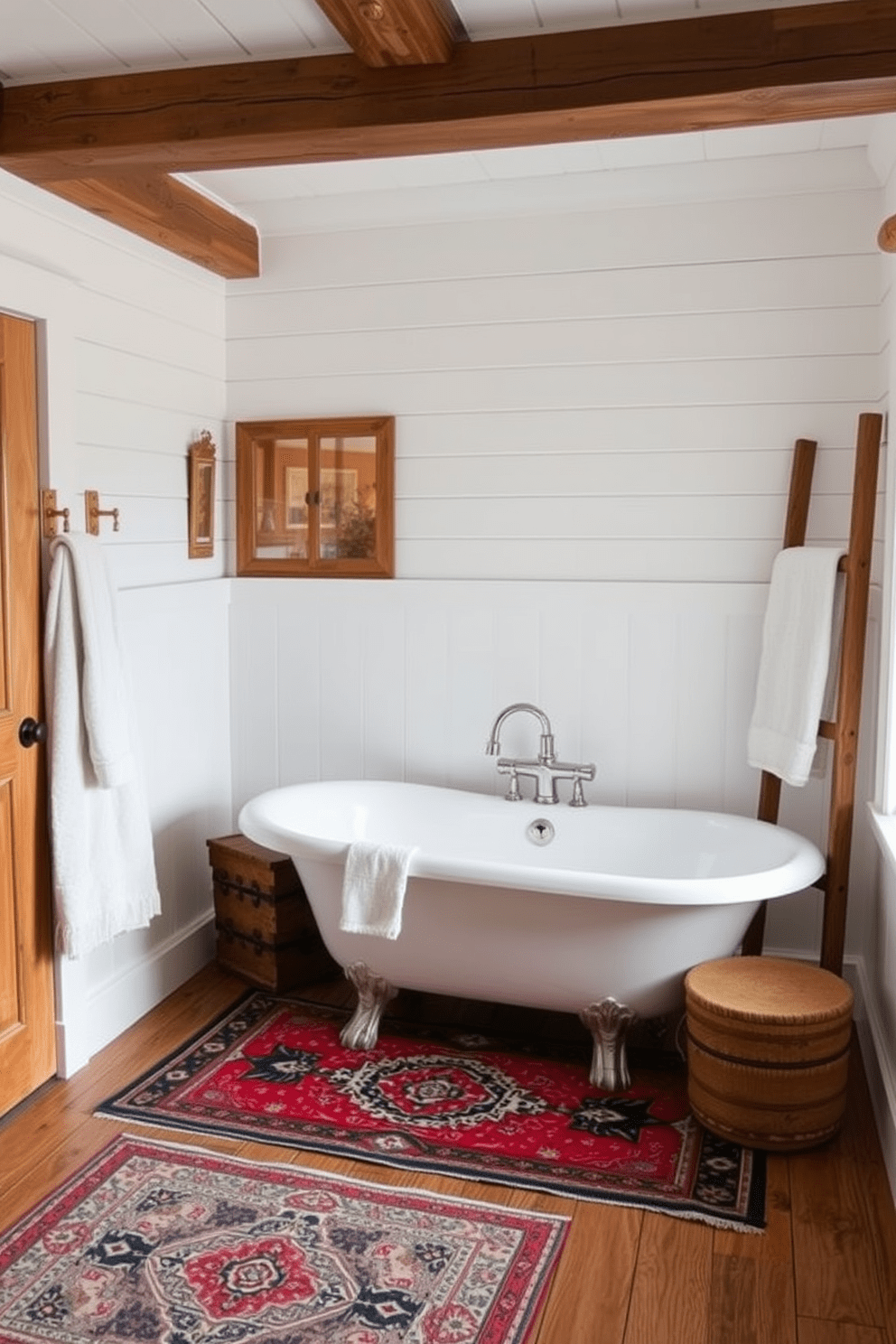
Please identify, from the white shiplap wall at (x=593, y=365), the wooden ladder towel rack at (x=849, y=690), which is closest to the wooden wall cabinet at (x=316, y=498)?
the white shiplap wall at (x=593, y=365)

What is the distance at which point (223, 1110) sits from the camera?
10.3ft

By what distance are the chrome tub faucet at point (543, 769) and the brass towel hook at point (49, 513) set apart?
1480mm

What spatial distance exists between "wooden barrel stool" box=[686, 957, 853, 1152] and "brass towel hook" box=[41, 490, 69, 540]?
1991 mm

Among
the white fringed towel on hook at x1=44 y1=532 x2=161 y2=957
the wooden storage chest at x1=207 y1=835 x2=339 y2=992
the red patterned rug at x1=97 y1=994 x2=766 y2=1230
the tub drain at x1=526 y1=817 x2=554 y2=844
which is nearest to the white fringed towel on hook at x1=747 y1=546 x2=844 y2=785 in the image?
the tub drain at x1=526 y1=817 x2=554 y2=844

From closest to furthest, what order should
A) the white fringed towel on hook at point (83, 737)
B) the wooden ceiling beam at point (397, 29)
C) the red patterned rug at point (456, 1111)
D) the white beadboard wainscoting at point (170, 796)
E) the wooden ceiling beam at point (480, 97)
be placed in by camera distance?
the wooden ceiling beam at point (397, 29) < the wooden ceiling beam at point (480, 97) < the red patterned rug at point (456, 1111) < the white fringed towel on hook at point (83, 737) < the white beadboard wainscoting at point (170, 796)

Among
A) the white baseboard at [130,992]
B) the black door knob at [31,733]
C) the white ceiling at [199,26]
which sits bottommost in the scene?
the white baseboard at [130,992]

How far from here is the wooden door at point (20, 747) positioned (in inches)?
118

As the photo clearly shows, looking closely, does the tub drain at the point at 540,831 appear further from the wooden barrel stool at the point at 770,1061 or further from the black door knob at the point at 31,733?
the black door knob at the point at 31,733

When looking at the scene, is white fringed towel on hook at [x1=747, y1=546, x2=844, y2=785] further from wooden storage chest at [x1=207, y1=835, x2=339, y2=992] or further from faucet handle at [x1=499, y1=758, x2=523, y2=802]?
wooden storage chest at [x1=207, y1=835, x2=339, y2=992]

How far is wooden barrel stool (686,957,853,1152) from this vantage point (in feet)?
9.34

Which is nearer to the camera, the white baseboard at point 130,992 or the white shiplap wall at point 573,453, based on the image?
the white baseboard at point 130,992

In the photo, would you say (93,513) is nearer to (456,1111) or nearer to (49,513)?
(49,513)

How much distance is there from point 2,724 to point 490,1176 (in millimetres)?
1595

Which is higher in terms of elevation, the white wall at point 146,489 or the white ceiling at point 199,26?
the white ceiling at point 199,26
